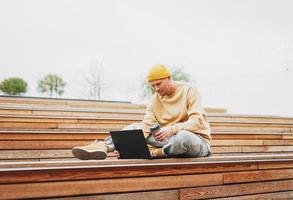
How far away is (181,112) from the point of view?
2590 mm

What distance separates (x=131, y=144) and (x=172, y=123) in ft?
1.37

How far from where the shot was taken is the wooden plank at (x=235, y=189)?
2.25 metres

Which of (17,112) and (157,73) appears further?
(17,112)

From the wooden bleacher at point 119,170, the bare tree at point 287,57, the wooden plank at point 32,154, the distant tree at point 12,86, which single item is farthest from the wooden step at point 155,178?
the distant tree at point 12,86

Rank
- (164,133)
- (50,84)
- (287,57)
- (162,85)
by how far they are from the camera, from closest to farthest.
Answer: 1. (164,133)
2. (162,85)
3. (287,57)
4. (50,84)

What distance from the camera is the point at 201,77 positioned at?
10844mm

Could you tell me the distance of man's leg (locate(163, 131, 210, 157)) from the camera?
2.32 meters

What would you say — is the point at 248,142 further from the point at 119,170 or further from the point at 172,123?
the point at 119,170

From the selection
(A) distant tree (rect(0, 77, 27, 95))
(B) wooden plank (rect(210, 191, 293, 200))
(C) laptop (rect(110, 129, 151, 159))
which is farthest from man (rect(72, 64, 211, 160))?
(A) distant tree (rect(0, 77, 27, 95))

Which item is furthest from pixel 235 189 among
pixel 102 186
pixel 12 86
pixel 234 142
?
pixel 12 86

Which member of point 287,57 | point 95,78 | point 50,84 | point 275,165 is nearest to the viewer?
point 275,165

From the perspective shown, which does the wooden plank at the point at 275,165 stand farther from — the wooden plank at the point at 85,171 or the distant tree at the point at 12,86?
the distant tree at the point at 12,86

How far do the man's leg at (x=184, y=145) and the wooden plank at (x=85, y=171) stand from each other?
0.12 m

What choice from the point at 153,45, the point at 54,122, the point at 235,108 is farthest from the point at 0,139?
the point at 153,45
